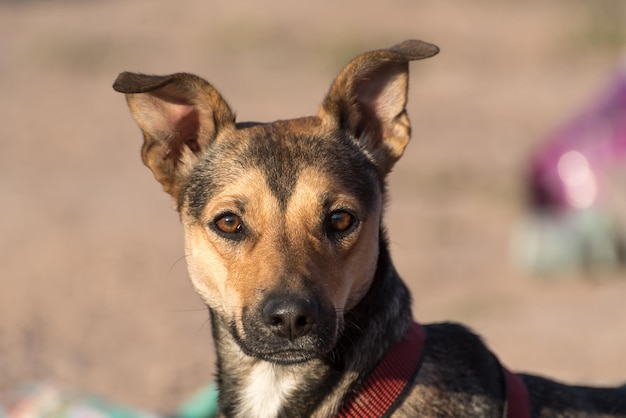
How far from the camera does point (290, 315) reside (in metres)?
4.71

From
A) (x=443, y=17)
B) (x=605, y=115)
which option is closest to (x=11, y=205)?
(x=605, y=115)

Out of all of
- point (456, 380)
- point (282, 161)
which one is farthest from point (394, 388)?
point (282, 161)

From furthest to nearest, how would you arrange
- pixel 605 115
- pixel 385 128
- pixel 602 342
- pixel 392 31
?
pixel 392 31 < pixel 605 115 < pixel 602 342 < pixel 385 128

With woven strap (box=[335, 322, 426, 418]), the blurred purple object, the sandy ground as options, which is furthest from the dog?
the blurred purple object

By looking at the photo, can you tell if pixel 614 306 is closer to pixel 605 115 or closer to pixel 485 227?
pixel 605 115

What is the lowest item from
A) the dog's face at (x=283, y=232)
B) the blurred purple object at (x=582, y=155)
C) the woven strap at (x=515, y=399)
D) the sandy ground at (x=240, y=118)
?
the sandy ground at (x=240, y=118)

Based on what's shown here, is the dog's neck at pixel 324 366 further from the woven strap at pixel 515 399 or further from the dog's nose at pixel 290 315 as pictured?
the woven strap at pixel 515 399

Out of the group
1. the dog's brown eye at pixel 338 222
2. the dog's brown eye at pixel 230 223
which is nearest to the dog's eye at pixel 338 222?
the dog's brown eye at pixel 338 222

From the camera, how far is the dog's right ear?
18.2 ft

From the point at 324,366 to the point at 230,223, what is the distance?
2.83 feet

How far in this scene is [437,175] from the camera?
16.3m

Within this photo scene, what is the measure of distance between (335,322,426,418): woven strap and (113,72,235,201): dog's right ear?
1534 mm

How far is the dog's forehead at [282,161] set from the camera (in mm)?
5293

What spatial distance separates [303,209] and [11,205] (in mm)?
9871
